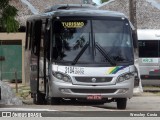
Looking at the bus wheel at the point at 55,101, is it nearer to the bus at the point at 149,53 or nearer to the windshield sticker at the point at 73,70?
the windshield sticker at the point at 73,70

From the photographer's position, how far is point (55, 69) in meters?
17.8

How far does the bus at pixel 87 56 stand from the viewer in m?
17.8

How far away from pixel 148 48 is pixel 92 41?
45.7ft

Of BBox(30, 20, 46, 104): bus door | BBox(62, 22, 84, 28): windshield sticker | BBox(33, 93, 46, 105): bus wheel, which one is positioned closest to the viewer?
BBox(62, 22, 84, 28): windshield sticker

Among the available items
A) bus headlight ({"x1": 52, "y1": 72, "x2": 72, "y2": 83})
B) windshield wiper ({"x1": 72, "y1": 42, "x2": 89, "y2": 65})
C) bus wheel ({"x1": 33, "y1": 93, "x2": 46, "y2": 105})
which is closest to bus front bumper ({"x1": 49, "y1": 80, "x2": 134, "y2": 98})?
bus headlight ({"x1": 52, "y1": 72, "x2": 72, "y2": 83})

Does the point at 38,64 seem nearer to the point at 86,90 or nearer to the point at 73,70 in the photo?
the point at 73,70

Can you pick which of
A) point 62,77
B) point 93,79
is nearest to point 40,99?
point 62,77

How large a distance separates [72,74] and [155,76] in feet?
46.3

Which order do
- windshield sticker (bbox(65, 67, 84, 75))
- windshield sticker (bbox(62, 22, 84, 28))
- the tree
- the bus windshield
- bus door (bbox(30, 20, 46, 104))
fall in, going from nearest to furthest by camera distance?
windshield sticker (bbox(65, 67, 84, 75)), the bus windshield, windshield sticker (bbox(62, 22, 84, 28)), the tree, bus door (bbox(30, 20, 46, 104))

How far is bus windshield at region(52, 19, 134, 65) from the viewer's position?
17938 millimetres

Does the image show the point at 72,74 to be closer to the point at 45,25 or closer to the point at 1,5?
the point at 45,25

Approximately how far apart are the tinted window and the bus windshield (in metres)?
13.3

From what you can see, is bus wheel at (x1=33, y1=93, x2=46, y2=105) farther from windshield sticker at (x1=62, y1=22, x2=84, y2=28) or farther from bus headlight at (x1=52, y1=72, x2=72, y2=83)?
windshield sticker at (x1=62, y1=22, x2=84, y2=28)

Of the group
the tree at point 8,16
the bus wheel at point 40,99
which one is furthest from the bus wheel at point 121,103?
the tree at point 8,16
